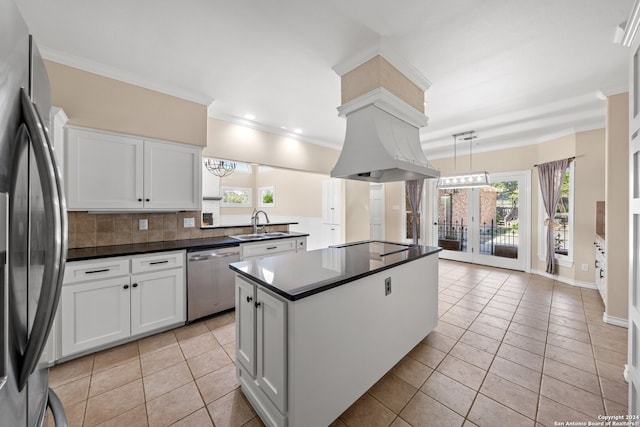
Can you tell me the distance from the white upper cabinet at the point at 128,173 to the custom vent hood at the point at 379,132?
1.80 meters

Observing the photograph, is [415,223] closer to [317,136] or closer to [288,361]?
[317,136]

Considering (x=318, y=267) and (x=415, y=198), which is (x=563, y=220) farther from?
(x=318, y=267)

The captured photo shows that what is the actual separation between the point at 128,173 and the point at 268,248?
5.69 ft

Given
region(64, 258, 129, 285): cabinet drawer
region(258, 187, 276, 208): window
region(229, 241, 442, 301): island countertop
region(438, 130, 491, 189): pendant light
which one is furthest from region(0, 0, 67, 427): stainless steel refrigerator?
region(258, 187, 276, 208): window

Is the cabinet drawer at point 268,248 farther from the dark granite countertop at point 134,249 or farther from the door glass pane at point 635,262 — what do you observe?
the door glass pane at point 635,262

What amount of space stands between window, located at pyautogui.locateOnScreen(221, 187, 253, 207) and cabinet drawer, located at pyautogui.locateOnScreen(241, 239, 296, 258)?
4876mm

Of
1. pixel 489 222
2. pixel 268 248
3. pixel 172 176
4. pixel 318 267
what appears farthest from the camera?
pixel 489 222

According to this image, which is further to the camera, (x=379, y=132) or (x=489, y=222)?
(x=489, y=222)

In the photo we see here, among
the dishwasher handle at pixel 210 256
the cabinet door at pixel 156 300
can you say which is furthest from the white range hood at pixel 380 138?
the cabinet door at pixel 156 300

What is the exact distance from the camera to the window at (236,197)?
7800 mm

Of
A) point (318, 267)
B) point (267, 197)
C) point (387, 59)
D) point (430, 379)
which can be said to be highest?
point (387, 59)

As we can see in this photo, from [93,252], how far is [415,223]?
19.4 ft

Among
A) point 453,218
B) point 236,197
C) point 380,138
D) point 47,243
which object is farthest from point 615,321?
point 236,197

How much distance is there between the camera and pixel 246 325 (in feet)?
5.39
